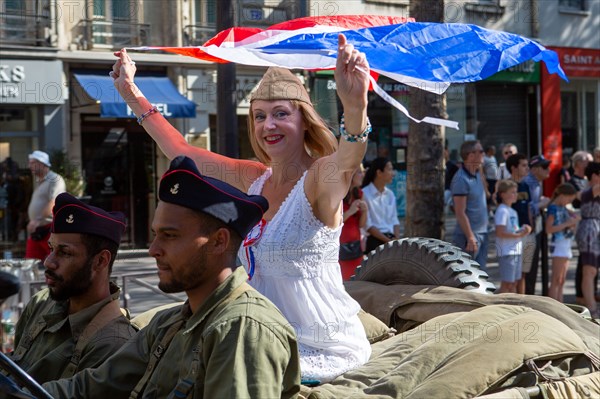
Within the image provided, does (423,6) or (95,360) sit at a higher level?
(423,6)

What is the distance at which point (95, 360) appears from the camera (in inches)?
128

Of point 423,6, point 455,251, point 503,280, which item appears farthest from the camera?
point 503,280

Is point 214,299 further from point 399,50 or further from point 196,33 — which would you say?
point 196,33

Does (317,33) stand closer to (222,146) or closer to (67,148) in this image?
(222,146)

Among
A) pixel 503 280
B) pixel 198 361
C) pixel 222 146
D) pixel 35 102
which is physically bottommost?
pixel 503 280

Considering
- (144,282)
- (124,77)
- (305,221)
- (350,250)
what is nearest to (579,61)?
(350,250)

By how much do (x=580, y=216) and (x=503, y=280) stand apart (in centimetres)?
152

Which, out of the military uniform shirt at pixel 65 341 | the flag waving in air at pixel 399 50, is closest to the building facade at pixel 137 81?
the flag waving in air at pixel 399 50

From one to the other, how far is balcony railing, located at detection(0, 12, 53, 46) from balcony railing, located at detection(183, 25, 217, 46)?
262cm

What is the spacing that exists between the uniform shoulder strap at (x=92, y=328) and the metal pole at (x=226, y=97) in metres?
4.73

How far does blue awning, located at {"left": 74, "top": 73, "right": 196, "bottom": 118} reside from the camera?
1529cm

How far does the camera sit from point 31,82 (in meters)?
15.6

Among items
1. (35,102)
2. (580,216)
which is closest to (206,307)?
(580,216)

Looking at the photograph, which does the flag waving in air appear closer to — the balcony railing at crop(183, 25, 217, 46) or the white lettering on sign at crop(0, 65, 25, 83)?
the white lettering on sign at crop(0, 65, 25, 83)
